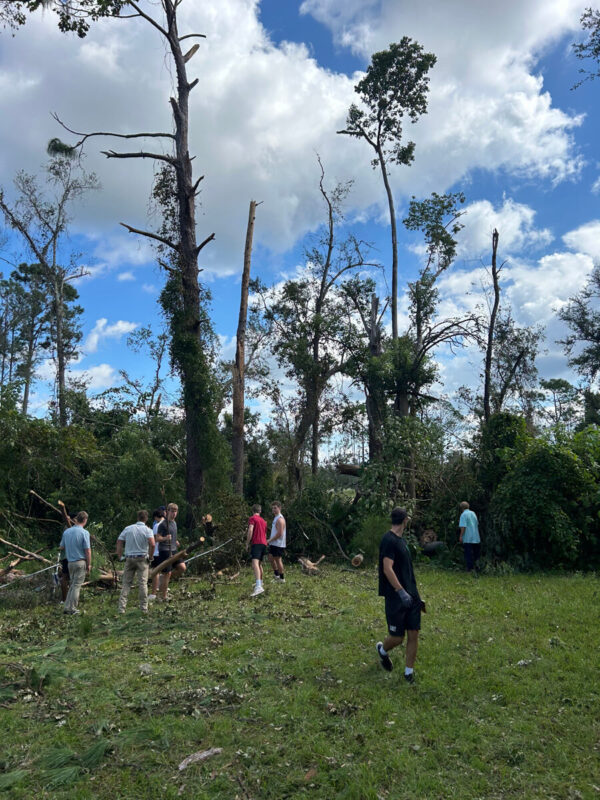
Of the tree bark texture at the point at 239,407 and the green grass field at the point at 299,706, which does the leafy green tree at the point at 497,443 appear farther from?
the tree bark texture at the point at 239,407

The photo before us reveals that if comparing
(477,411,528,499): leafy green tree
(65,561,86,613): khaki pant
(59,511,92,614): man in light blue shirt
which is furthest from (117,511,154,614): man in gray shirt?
(477,411,528,499): leafy green tree

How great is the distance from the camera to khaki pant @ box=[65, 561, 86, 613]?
9742 millimetres

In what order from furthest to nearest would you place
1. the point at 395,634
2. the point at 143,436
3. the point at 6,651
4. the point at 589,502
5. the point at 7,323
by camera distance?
1. the point at 7,323
2. the point at 143,436
3. the point at 589,502
4. the point at 6,651
5. the point at 395,634

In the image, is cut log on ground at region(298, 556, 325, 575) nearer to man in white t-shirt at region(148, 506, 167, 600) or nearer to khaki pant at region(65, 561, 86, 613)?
man in white t-shirt at region(148, 506, 167, 600)

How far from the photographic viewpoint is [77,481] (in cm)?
1758

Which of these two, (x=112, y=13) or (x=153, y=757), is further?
(x=112, y=13)

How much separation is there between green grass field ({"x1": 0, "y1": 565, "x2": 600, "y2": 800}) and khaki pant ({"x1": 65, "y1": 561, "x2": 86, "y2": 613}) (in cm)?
47

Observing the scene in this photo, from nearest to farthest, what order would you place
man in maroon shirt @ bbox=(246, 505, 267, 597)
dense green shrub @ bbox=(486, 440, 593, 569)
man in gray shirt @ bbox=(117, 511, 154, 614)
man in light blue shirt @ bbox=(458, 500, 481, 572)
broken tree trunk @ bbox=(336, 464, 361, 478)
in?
man in gray shirt @ bbox=(117, 511, 154, 614) < man in maroon shirt @ bbox=(246, 505, 267, 597) < dense green shrub @ bbox=(486, 440, 593, 569) < man in light blue shirt @ bbox=(458, 500, 481, 572) < broken tree trunk @ bbox=(336, 464, 361, 478)

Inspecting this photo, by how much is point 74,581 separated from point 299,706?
5.72m

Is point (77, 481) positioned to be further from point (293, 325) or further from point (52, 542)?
point (293, 325)

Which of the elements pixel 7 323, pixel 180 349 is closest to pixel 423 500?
pixel 180 349

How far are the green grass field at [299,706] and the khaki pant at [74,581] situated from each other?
1.53 feet

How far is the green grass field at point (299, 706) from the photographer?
430 cm

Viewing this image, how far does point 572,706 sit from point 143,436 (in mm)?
15430
